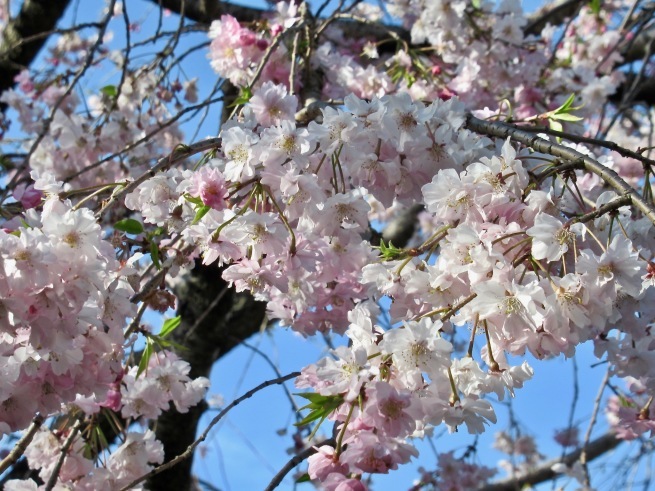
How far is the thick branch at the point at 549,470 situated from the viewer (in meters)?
4.00

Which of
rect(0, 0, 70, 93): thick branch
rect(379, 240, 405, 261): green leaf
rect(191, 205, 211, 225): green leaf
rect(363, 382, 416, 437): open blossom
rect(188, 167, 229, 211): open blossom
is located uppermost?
rect(0, 0, 70, 93): thick branch

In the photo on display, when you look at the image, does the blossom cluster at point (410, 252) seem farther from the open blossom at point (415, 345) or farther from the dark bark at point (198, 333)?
the dark bark at point (198, 333)

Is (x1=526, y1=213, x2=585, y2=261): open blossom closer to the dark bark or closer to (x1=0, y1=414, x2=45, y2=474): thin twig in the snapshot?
(x1=0, y1=414, x2=45, y2=474): thin twig

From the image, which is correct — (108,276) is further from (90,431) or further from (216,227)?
(90,431)

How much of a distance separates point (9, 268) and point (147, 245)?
360 millimetres

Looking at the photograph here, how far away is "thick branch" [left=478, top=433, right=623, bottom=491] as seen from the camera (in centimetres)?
400

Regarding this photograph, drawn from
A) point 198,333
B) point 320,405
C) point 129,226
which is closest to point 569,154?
point 320,405

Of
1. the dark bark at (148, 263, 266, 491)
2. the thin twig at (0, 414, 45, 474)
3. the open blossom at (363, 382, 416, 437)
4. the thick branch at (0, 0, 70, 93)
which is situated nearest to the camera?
the open blossom at (363, 382, 416, 437)

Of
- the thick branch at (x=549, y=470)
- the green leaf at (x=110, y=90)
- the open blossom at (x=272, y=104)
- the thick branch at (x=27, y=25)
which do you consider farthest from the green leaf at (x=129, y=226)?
the thick branch at (x=549, y=470)

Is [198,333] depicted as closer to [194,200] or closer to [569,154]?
[194,200]

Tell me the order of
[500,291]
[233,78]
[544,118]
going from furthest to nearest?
[233,78]
[544,118]
[500,291]

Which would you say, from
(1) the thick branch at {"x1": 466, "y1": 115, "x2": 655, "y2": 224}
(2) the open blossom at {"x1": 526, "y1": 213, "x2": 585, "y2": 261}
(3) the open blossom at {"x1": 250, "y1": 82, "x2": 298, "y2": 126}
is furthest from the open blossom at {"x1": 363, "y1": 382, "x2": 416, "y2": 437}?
(3) the open blossom at {"x1": 250, "y1": 82, "x2": 298, "y2": 126}

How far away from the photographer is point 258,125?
145cm

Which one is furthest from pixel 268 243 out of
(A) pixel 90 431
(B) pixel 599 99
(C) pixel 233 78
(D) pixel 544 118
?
(B) pixel 599 99
